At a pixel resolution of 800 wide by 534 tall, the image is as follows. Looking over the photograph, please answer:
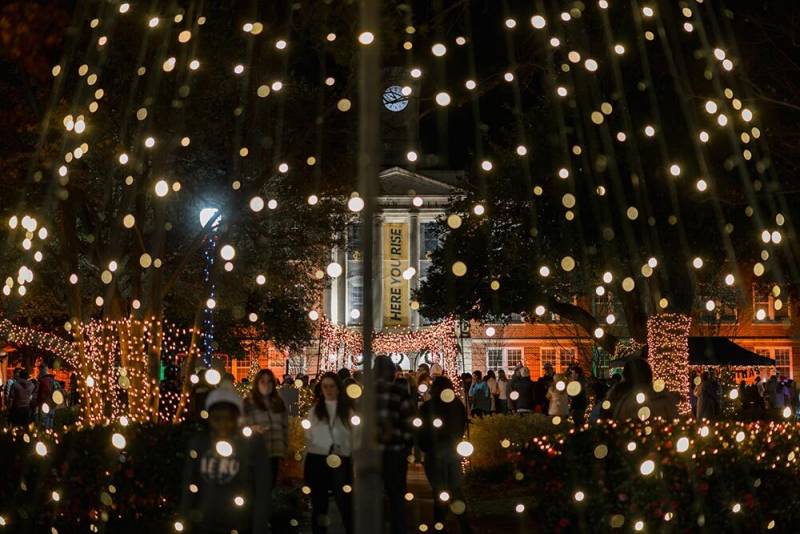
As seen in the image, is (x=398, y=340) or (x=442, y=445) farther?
(x=398, y=340)

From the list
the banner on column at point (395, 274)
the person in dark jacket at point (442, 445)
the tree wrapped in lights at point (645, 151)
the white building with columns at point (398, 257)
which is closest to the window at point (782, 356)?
the white building with columns at point (398, 257)

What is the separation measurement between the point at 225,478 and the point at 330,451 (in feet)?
10.9

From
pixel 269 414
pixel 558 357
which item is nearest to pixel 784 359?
pixel 558 357

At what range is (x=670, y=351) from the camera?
19.0 metres

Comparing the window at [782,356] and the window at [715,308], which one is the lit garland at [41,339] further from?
the window at [782,356]

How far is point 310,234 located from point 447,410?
55.8ft

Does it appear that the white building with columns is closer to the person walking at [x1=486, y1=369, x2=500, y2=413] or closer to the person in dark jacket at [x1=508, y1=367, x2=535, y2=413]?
the person walking at [x1=486, y1=369, x2=500, y2=413]

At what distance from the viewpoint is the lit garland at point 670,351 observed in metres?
19.0

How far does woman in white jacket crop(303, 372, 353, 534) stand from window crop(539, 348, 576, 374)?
1840 inches

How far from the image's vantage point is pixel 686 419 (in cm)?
1087

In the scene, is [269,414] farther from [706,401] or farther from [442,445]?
[706,401]

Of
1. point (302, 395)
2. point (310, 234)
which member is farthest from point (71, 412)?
point (310, 234)

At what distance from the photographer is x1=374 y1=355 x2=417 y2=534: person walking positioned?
9.69 m

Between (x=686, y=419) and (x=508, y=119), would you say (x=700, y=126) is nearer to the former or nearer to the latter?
(x=686, y=419)
